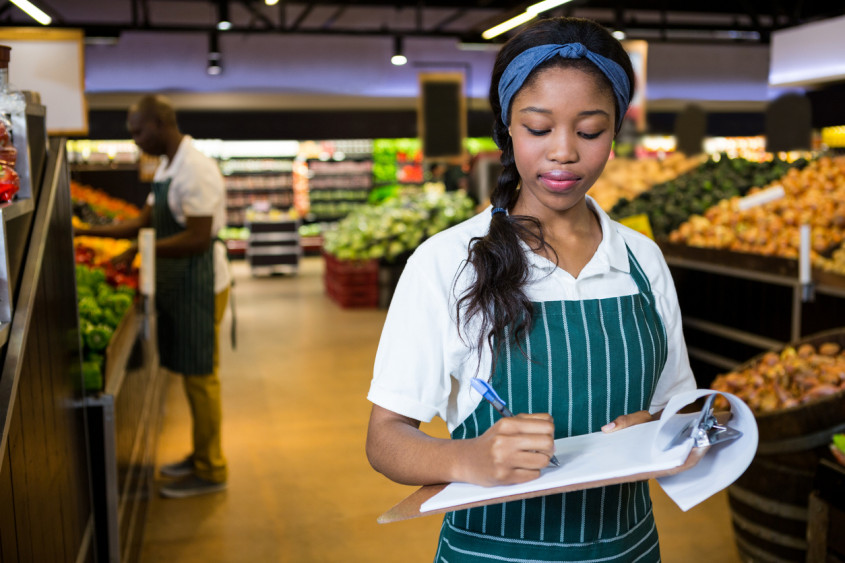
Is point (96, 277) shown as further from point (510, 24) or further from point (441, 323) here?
point (510, 24)

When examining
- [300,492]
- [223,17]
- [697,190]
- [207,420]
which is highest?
[223,17]

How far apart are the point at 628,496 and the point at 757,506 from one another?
5.50ft

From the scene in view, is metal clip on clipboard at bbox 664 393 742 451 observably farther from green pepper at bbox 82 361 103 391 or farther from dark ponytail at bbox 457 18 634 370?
green pepper at bbox 82 361 103 391

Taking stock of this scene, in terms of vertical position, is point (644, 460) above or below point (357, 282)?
above

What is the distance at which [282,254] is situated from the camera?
1347cm

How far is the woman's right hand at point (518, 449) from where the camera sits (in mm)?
1054

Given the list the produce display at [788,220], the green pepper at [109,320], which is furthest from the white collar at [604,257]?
the produce display at [788,220]

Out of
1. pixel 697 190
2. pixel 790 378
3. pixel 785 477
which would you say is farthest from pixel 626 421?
pixel 697 190

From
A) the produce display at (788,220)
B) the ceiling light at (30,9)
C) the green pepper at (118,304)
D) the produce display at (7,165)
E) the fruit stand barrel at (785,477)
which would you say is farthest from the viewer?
the ceiling light at (30,9)

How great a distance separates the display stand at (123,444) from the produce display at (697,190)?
3700 mm

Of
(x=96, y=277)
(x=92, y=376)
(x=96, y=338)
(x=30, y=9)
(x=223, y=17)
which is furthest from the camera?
(x=223, y=17)

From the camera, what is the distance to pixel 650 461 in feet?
3.57

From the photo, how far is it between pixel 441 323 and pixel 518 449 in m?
0.28

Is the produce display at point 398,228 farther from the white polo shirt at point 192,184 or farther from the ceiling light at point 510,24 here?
the white polo shirt at point 192,184
